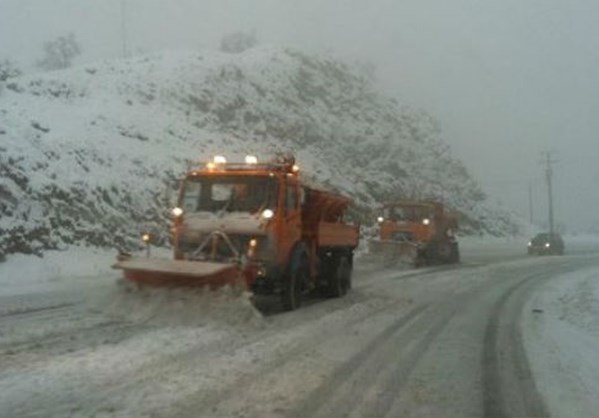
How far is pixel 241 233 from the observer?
1559 cm

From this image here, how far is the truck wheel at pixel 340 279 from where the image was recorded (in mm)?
19812

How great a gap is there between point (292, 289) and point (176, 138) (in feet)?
101

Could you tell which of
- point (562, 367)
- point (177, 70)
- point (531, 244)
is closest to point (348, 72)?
point (177, 70)

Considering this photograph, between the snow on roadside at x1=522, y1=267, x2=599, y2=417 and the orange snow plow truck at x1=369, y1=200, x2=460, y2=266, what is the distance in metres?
11.7

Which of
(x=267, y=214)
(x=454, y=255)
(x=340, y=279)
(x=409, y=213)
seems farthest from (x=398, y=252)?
(x=267, y=214)

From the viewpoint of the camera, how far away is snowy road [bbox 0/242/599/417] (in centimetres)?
855

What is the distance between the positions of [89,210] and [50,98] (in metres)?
15.2

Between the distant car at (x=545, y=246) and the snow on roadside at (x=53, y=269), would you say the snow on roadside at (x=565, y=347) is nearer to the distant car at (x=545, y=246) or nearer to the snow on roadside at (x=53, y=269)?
the snow on roadside at (x=53, y=269)

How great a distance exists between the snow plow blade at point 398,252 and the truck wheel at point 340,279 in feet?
43.4

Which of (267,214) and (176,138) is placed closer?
(267,214)

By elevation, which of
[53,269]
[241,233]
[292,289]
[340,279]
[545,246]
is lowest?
[292,289]

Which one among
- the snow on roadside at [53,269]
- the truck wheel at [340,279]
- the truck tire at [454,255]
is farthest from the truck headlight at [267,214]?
the truck tire at [454,255]

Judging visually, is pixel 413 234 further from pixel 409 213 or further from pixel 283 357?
pixel 283 357

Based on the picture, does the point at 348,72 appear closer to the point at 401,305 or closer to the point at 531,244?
the point at 531,244
